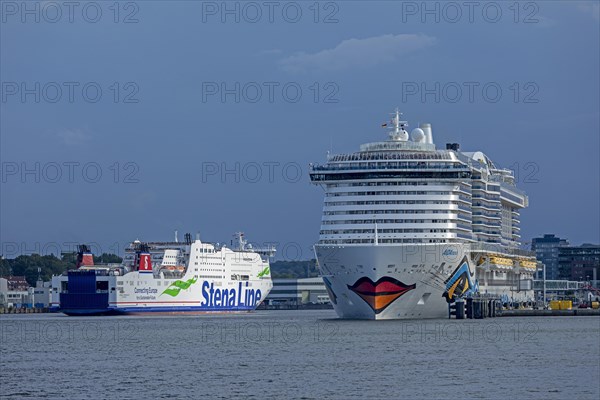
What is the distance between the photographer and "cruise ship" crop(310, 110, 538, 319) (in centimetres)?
8675

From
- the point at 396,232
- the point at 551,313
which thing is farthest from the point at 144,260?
the point at 396,232

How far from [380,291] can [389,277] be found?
1.21m

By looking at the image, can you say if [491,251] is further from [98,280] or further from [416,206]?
[98,280]

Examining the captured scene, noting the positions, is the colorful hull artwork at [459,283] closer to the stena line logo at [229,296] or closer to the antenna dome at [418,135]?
the antenna dome at [418,135]

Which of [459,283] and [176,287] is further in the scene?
[176,287]

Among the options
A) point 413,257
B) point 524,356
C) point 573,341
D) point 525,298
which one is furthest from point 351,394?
point 525,298

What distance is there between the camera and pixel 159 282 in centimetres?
14875

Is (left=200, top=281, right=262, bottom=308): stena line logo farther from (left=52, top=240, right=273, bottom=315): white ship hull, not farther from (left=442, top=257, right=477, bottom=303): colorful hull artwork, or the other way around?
(left=442, top=257, right=477, bottom=303): colorful hull artwork

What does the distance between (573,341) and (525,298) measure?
53.3m

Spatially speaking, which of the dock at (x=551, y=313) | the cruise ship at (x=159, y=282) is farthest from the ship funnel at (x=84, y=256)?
the dock at (x=551, y=313)

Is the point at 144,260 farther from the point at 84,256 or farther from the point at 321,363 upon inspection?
the point at 321,363

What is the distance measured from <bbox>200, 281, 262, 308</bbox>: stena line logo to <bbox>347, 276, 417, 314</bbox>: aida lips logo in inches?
2741

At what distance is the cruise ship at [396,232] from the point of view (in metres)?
86.8

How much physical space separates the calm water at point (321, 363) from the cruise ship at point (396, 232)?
223 cm
